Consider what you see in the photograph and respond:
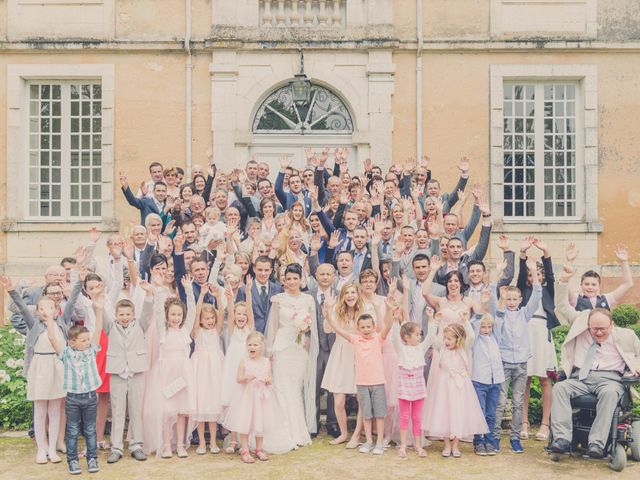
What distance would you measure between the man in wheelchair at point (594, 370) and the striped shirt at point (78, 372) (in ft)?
12.7

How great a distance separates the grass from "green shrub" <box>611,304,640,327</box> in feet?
19.7

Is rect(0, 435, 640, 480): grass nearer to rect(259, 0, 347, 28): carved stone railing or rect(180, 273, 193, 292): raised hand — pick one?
rect(180, 273, 193, 292): raised hand

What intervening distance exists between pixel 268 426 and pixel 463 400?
67.5 inches

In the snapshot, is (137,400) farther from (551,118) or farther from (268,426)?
(551,118)

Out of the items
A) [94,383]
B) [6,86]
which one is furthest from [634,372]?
[6,86]

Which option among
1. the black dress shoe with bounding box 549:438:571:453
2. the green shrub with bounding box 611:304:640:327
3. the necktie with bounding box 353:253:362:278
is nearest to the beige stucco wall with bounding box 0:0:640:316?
the green shrub with bounding box 611:304:640:327

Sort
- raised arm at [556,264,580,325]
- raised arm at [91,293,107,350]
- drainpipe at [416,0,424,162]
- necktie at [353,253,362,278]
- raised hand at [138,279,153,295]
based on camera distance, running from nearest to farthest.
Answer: raised arm at [91,293,107,350] < raised hand at [138,279,153,295] < raised arm at [556,264,580,325] < necktie at [353,253,362,278] < drainpipe at [416,0,424,162]

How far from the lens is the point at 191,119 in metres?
13.0

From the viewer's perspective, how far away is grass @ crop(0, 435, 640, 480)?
245 inches

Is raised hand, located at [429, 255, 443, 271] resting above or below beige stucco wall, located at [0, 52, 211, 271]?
below

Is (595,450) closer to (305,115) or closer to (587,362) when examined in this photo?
(587,362)

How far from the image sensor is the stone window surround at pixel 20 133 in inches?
512

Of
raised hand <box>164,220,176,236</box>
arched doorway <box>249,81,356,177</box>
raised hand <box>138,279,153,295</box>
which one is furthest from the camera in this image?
arched doorway <box>249,81,356,177</box>

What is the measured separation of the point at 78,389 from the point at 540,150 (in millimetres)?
9503
